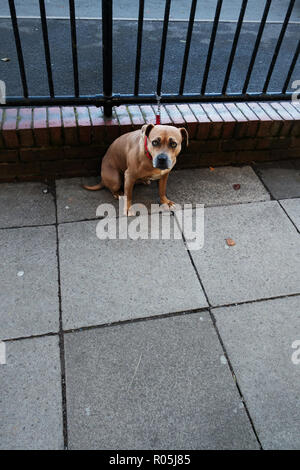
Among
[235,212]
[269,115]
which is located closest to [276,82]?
[269,115]

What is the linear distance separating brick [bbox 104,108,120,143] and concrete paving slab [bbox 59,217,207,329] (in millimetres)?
813

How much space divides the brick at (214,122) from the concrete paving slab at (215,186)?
380 mm

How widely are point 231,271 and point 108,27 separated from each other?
7.04 feet

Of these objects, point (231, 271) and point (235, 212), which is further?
point (235, 212)

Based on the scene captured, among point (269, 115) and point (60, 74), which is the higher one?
point (269, 115)

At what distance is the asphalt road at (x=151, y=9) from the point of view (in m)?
6.47

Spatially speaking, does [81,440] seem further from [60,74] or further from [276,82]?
[276,82]

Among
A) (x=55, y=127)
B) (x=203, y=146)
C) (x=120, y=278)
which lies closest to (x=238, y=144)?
(x=203, y=146)

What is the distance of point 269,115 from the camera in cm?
350

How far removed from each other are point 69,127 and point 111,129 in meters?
0.37

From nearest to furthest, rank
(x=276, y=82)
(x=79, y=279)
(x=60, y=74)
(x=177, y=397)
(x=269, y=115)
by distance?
1. (x=177, y=397)
2. (x=79, y=279)
3. (x=269, y=115)
4. (x=60, y=74)
5. (x=276, y=82)

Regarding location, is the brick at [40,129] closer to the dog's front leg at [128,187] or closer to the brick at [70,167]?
the brick at [70,167]

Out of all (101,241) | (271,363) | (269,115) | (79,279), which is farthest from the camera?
(269,115)
